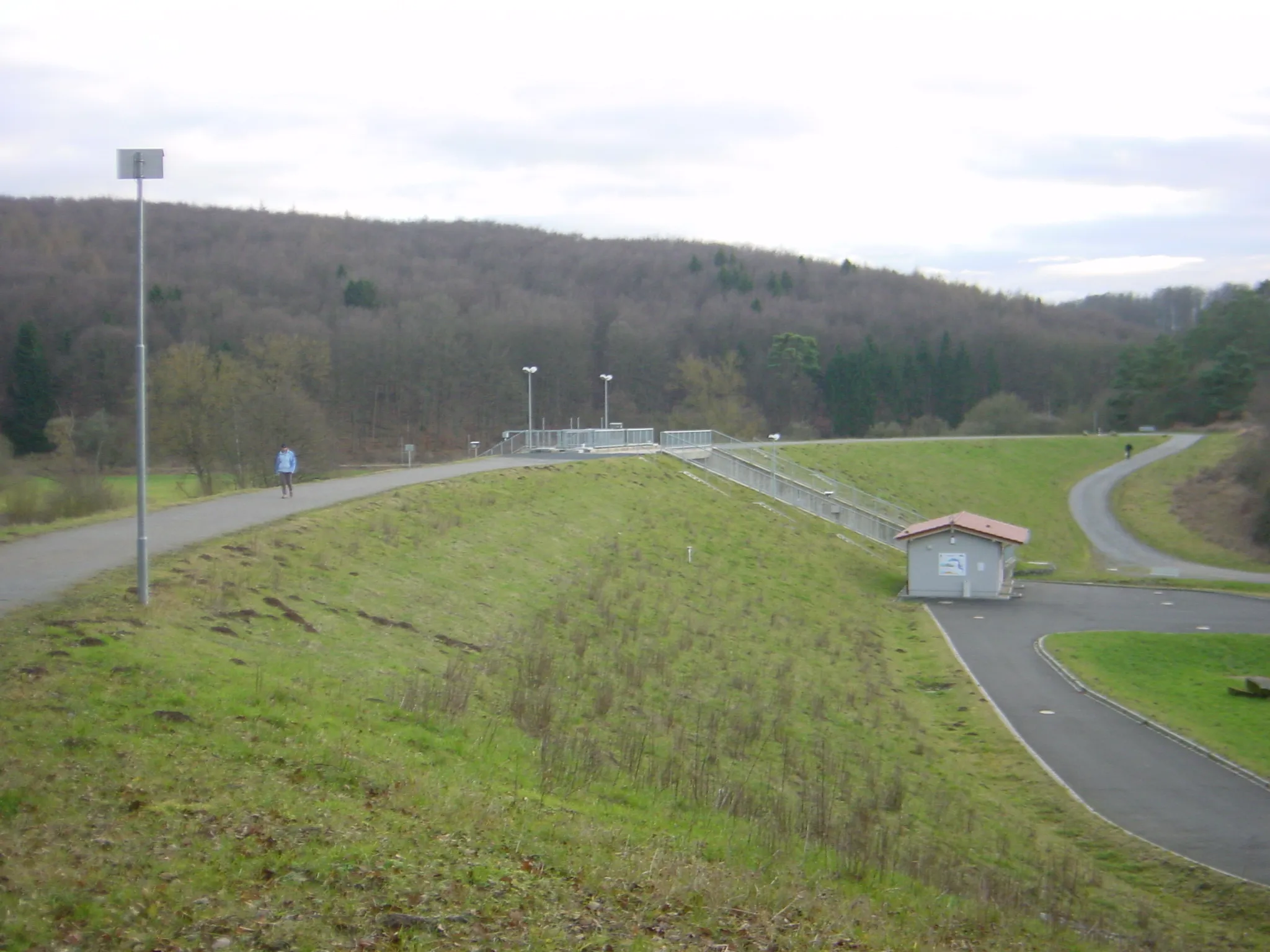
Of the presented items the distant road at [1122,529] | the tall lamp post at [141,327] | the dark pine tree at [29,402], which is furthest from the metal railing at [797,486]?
the dark pine tree at [29,402]

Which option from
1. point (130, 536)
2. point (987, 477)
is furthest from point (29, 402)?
point (130, 536)

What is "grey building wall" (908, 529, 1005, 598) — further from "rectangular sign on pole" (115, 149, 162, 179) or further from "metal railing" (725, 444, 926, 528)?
"rectangular sign on pole" (115, 149, 162, 179)

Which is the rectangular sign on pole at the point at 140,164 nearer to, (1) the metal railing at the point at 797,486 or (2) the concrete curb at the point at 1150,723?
(2) the concrete curb at the point at 1150,723

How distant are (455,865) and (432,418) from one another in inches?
3098

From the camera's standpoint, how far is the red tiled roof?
35312 millimetres

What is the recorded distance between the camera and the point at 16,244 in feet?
335

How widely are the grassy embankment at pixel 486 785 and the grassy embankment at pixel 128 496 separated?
3733 millimetres

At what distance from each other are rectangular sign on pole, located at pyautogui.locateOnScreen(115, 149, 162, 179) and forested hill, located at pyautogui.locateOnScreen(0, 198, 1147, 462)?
3469 cm

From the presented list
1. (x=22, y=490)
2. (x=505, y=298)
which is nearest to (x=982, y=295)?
(x=505, y=298)

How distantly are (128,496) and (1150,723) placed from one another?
30956 millimetres

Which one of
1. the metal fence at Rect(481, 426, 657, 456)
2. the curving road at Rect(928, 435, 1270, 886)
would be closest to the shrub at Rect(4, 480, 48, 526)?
the metal fence at Rect(481, 426, 657, 456)

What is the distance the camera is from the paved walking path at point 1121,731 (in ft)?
49.1

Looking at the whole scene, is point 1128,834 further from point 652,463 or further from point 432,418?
point 432,418

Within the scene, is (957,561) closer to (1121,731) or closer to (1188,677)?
(1188,677)
